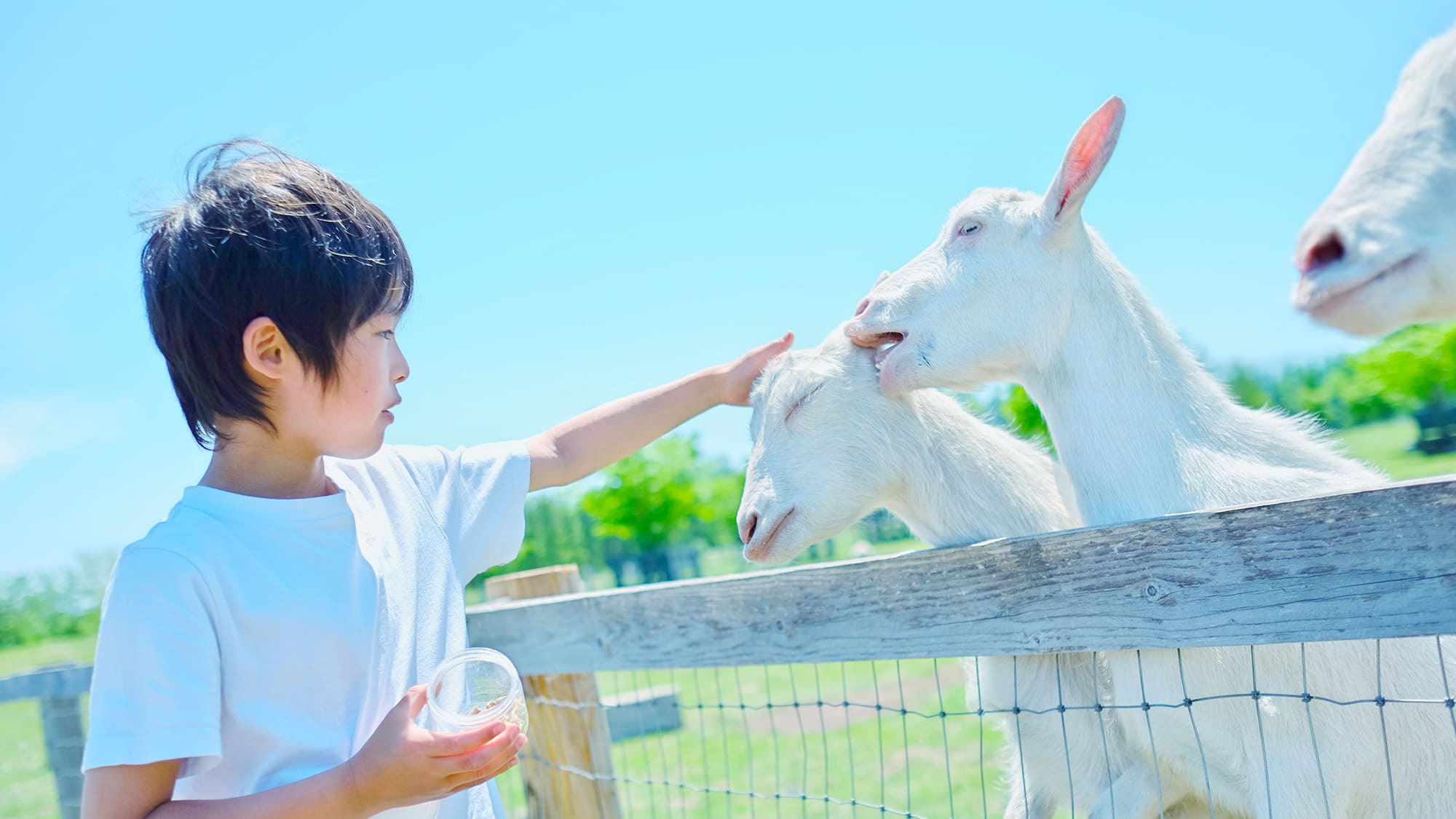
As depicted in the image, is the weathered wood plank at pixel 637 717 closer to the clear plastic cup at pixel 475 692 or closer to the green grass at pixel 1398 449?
the clear plastic cup at pixel 475 692

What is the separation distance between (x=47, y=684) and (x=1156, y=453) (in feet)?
14.3

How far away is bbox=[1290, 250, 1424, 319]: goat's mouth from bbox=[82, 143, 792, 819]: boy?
1.24 meters

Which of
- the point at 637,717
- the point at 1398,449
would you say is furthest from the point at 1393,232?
the point at 1398,449

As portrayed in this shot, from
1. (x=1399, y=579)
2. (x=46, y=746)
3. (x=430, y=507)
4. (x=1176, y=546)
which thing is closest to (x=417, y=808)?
(x=430, y=507)

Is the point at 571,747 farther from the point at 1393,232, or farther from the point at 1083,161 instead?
the point at 1393,232

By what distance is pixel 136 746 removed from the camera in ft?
4.62

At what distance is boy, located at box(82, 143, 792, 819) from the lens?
4.72 ft

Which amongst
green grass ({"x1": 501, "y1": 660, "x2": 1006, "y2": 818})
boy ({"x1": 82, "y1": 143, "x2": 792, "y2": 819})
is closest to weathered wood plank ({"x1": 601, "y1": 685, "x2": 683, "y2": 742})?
green grass ({"x1": 501, "y1": 660, "x2": 1006, "y2": 818})

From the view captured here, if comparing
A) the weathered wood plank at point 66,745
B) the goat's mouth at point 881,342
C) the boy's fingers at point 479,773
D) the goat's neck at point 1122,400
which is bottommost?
the weathered wood plank at point 66,745

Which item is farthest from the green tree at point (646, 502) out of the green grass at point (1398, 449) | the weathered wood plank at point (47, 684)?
the weathered wood plank at point (47, 684)

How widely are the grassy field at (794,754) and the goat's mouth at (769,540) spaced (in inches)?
13.5

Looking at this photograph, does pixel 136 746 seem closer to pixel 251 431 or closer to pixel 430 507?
pixel 251 431

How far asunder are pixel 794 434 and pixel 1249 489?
3.09 feet

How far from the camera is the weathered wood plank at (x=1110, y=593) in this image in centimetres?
123
